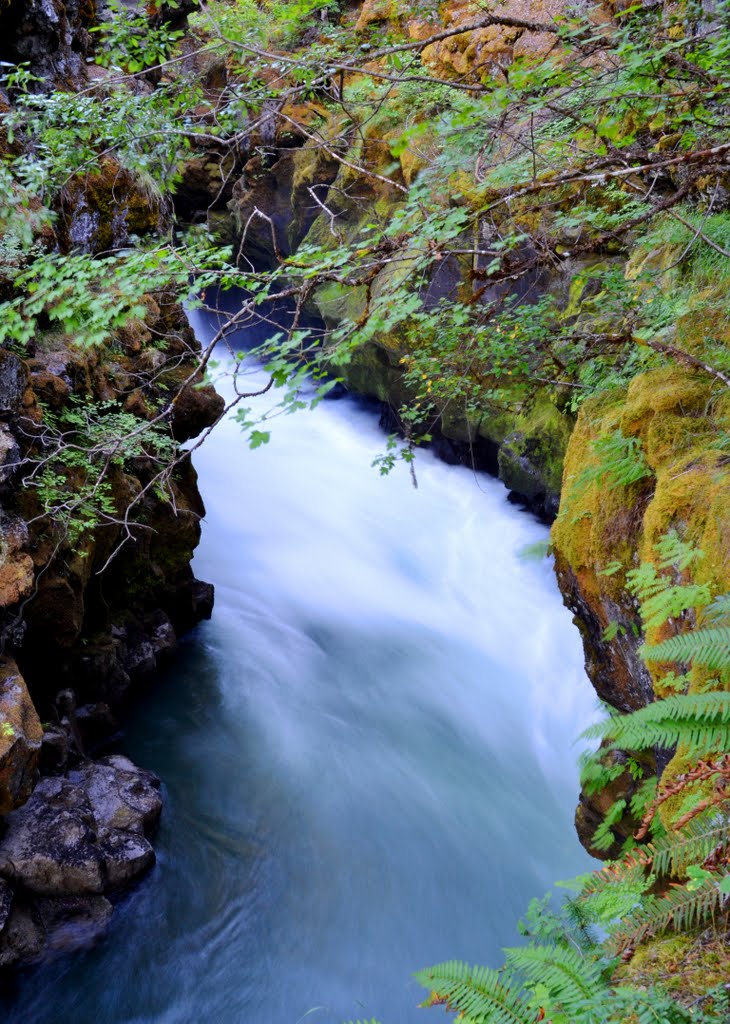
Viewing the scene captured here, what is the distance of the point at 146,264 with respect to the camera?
270cm

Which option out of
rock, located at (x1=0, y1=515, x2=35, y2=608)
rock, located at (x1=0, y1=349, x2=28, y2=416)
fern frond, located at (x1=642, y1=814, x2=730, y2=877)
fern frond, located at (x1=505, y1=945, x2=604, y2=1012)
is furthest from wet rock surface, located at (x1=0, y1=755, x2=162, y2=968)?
fern frond, located at (x1=642, y1=814, x2=730, y2=877)

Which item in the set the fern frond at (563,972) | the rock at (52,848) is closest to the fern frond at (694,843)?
the fern frond at (563,972)

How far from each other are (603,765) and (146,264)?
13.3 ft

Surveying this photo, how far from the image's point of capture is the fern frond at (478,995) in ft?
6.81

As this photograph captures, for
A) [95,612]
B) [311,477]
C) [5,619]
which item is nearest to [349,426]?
[311,477]

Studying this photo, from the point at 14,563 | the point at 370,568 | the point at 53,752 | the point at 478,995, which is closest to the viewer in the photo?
the point at 478,995

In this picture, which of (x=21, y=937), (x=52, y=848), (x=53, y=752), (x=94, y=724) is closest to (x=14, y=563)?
(x=53, y=752)

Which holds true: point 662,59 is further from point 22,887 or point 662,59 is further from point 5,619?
point 22,887

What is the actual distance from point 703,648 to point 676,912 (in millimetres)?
756

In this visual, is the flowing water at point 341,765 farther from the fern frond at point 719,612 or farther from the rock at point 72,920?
the fern frond at point 719,612

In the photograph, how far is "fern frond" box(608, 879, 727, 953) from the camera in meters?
1.78

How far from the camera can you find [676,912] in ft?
5.97

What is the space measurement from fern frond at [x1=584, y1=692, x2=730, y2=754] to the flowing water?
13.0 ft

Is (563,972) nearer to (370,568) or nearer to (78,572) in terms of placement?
(78,572)
